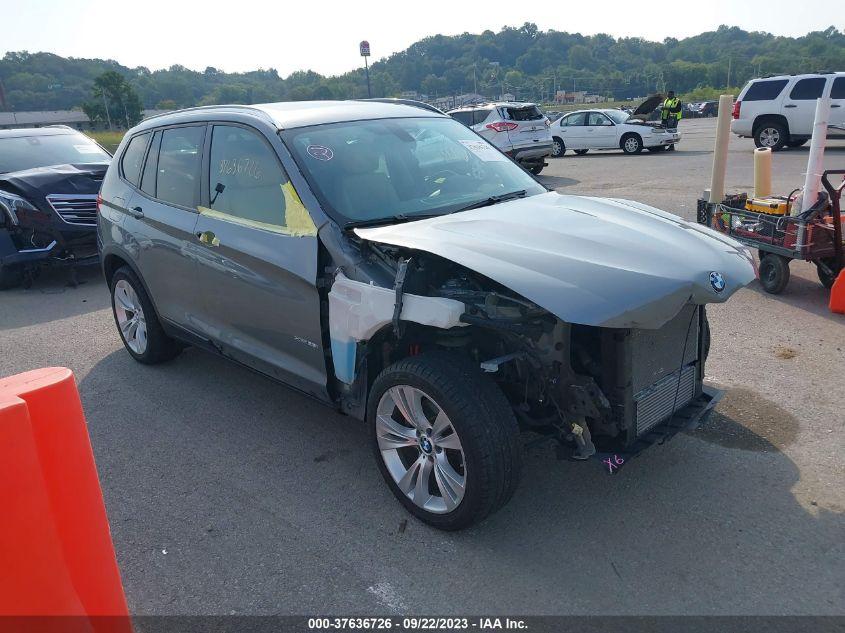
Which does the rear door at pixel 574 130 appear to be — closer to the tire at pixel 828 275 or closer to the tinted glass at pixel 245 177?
the tire at pixel 828 275

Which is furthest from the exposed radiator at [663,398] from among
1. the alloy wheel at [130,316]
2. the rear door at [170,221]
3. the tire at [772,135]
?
the tire at [772,135]

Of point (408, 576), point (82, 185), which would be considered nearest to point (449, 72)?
point (82, 185)

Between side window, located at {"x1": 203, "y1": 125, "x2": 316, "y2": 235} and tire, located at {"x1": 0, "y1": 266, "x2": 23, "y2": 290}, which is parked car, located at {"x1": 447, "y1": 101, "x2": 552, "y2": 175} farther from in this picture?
side window, located at {"x1": 203, "y1": 125, "x2": 316, "y2": 235}

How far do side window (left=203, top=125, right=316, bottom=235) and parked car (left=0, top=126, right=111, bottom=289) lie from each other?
4.94 metres

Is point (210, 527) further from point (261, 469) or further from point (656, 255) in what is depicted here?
point (656, 255)

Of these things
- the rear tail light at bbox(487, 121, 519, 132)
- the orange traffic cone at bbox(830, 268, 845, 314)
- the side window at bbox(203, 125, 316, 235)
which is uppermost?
the side window at bbox(203, 125, 316, 235)

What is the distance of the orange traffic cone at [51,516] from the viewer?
2119mm

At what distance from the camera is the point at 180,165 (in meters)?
4.65

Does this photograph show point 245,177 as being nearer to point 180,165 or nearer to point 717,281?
point 180,165

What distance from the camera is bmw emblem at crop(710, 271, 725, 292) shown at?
2.91 metres

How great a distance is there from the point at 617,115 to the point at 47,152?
682 inches

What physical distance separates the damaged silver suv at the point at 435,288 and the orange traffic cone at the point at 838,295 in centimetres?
291

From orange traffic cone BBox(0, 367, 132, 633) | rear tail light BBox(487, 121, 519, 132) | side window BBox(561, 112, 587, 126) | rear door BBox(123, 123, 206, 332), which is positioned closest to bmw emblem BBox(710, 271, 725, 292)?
orange traffic cone BBox(0, 367, 132, 633)

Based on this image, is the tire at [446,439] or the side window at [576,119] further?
the side window at [576,119]
